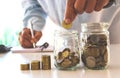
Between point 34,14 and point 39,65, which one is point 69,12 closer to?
point 39,65

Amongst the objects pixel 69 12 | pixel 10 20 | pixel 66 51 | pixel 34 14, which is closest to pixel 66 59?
pixel 66 51

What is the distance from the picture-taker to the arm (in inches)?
51.9

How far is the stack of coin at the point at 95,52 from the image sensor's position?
0.61m

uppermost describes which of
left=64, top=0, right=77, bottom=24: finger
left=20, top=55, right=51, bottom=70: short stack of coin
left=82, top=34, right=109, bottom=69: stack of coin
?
left=64, top=0, right=77, bottom=24: finger

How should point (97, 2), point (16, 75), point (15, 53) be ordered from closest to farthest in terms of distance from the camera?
point (16, 75)
point (97, 2)
point (15, 53)

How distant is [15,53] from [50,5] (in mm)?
588

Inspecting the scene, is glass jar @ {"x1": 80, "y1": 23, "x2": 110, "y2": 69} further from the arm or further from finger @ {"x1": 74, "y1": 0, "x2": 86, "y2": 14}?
the arm

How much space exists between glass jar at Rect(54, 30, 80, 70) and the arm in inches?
25.3

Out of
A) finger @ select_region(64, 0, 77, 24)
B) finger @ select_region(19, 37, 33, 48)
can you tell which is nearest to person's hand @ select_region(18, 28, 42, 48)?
finger @ select_region(19, 37, 33, 48)

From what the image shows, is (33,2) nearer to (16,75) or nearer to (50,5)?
(50,5)

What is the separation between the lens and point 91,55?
606mm

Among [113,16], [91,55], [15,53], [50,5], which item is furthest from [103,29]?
[50,5]

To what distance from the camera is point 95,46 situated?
611 mm

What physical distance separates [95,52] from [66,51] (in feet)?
0.22
